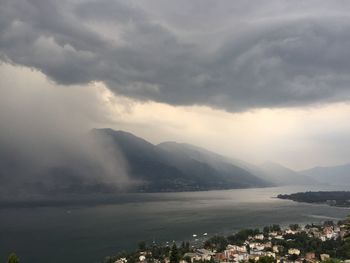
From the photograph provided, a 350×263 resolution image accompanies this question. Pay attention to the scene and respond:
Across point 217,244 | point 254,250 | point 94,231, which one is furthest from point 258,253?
point 94,231

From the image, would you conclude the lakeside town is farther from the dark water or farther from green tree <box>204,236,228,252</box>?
the dark water

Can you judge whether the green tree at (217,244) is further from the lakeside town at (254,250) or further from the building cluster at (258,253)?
the building cluster at (258,253)

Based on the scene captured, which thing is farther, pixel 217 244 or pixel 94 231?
pixel 94 231

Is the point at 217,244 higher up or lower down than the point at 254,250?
higher up

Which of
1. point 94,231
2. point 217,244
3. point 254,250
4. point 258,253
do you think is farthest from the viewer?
point 94,231

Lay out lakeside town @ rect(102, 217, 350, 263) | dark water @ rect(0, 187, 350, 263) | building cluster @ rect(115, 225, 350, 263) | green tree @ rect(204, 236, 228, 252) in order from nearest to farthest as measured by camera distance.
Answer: building cluster @ rect(115, 225, 350, 263) < lakeside town @ rect(102, 217, 350, 263) < green tree @ rect(204, 236, 228, 252) < dark water @ rect(0, 187, 350, 263)

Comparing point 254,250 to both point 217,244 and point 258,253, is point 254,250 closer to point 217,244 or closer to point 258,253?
point 258,253

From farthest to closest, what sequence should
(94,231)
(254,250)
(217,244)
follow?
1. (94,231)
2. (217,244)
3. (254,250)

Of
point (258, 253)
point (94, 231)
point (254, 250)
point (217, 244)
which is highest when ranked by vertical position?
point (258, 253)

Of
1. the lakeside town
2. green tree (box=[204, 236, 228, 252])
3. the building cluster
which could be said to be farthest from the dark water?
the building cluster

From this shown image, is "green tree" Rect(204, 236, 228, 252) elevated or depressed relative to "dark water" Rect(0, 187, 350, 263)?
elevated
